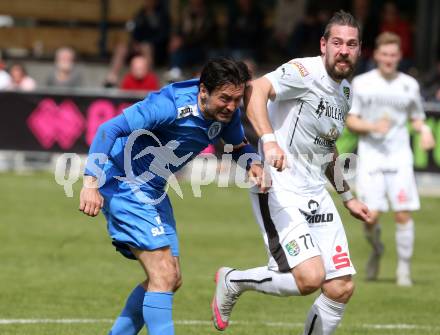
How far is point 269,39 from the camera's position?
2438 cm

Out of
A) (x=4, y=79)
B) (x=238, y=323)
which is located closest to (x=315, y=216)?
(x=238, y=323)

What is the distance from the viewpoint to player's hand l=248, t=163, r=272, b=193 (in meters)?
7.64

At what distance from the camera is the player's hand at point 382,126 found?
12.3 m

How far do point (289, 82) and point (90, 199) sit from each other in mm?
1651

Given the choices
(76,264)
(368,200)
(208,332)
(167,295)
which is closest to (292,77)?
(167,295)

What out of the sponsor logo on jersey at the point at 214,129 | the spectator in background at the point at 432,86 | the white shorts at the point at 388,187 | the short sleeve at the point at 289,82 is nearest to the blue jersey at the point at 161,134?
the sponsor logo on jersey at the point at 214,129

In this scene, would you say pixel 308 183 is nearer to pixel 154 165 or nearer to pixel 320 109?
pixel 320 109

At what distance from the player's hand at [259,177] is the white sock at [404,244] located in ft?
16.1

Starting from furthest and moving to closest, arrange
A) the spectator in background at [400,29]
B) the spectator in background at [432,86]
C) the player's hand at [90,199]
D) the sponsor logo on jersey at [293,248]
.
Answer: the spectator in background at [400,29]
the spectator in background at [432,86]
the sponsor logo on jersey at [293,248]
the player's hand at [90,199]

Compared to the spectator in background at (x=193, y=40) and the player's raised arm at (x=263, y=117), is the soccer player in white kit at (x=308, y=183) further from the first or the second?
the spectator in background at (x=193, y=40)

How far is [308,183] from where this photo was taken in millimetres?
7988

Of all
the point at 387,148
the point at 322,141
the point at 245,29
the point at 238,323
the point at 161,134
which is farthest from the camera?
the point at 245,29

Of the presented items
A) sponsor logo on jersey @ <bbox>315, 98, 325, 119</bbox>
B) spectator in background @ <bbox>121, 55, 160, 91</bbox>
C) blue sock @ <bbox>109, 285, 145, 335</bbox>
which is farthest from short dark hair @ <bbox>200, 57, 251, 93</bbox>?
spectator in background @ <bbox>121, 55, 160, 91</bbox>

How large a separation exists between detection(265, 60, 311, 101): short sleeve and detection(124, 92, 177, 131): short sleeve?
0.84m
